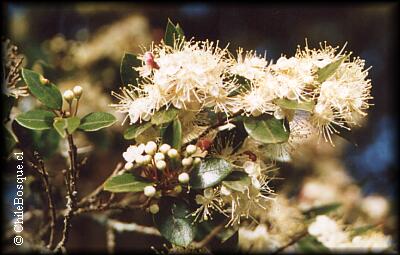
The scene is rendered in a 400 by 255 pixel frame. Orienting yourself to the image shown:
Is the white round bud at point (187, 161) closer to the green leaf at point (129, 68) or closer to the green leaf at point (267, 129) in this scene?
the green leaf at point (267, 129)

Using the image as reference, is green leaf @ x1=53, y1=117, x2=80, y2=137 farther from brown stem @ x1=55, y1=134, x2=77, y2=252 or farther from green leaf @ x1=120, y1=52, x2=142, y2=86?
green leaf @ x1=120, y1=52, x2=142, y2=86

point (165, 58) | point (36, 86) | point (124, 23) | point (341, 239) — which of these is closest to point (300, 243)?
point (341, 239)

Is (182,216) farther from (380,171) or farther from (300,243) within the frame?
(380,171)

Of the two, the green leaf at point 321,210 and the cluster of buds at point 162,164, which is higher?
the cluster of buds at point 162,164

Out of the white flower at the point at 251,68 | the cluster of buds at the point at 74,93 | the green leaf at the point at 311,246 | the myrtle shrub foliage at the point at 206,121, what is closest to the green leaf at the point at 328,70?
the myrtle shrub foliage at the point at 206,121

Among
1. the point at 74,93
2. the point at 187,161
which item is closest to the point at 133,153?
the point at 187,161

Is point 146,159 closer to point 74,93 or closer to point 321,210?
point 74,93
